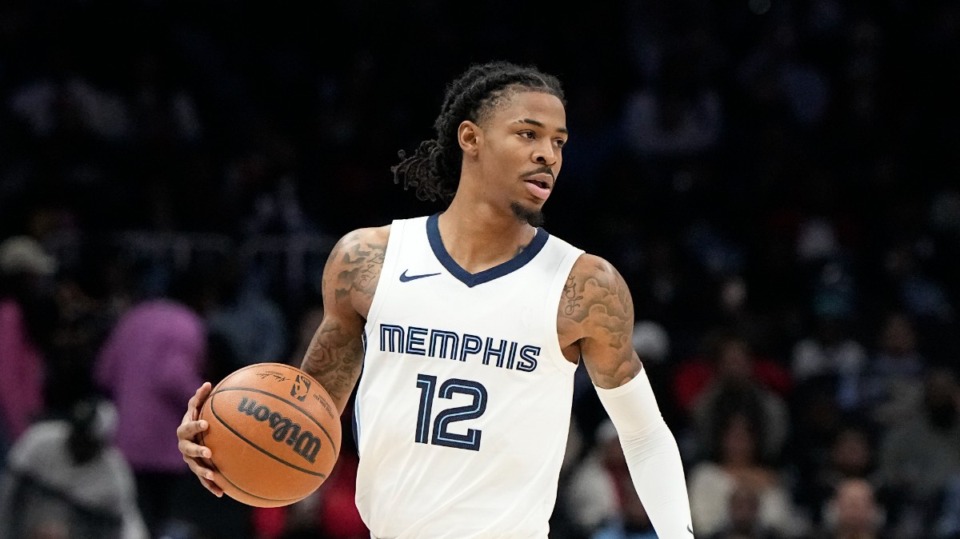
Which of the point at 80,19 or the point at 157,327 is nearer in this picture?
the point at 157,327

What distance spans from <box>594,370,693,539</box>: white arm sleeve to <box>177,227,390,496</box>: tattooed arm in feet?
2.50

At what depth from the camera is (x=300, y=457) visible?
4.23 metres

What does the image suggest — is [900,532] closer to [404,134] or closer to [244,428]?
[404,134]

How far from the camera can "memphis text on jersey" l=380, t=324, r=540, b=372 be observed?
4.32m

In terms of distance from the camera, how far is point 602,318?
14.3 feet

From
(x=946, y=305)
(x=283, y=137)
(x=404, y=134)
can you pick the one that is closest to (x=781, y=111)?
(x=946, y=305)

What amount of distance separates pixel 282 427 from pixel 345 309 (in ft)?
1.63

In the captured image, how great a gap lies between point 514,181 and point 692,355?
19.5 feet

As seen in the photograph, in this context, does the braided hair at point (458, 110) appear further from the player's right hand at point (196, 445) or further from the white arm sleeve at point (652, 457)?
the player's right hand at point (196, 445)

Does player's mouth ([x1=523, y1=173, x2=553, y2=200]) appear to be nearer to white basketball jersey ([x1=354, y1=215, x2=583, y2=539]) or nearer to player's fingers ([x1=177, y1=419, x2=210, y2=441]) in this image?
white basketball jersey ([x1=354, y1=215, x2=583, y2=539])

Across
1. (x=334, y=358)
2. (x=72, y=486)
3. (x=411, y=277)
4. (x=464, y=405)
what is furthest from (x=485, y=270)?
(x=72, y=486)

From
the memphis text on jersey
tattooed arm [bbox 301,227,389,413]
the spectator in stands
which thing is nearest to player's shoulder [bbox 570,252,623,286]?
the memphis text on jersey

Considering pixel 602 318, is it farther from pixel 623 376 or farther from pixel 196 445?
pixel 196 445

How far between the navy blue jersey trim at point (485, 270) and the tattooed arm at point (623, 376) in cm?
16
